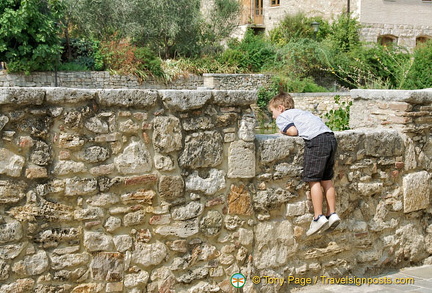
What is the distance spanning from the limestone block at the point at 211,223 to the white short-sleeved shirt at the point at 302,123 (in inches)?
38.1

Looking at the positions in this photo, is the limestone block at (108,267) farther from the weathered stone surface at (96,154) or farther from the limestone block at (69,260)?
the weathered stone surface at (96,154)

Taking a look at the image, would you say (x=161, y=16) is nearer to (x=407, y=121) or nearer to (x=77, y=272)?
(x=407, y=121)

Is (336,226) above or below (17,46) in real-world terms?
below

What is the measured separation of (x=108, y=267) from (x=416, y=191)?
328cm

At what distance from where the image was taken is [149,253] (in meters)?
3.67

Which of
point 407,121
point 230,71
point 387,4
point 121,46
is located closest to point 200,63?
point 230,71

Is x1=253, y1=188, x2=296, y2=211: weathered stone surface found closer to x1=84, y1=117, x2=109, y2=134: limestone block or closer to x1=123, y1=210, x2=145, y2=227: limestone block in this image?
x1=123, y1=210, x2=145, y2=227: limestone block

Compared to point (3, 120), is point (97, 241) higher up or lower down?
lower down

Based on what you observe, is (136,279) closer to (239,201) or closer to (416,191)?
(239,201)

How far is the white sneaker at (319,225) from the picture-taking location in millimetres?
4285

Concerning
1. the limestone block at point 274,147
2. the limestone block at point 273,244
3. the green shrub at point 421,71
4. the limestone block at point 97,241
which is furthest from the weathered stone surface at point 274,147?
the green shrub at point 421,71

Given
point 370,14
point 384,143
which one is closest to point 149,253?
point 384,143

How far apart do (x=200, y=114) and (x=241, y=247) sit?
3.63ft

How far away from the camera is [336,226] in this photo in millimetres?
4477
